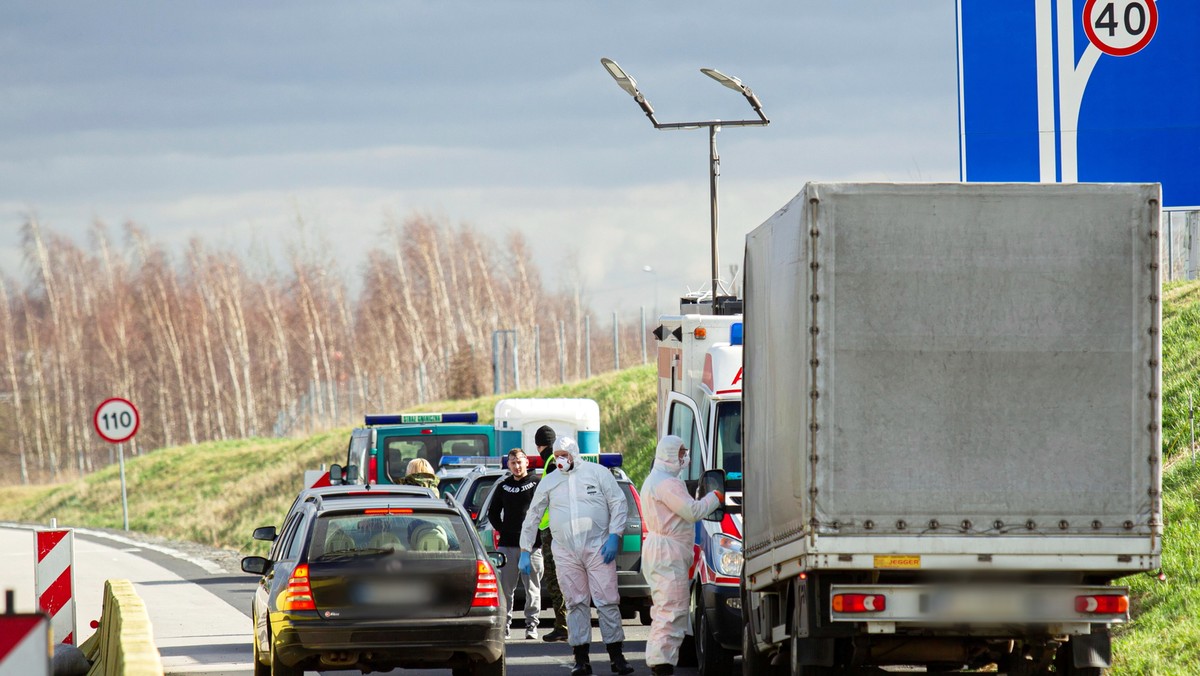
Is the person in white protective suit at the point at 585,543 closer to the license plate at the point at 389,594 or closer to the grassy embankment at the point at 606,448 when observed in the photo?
the license plate at the point at 389,594

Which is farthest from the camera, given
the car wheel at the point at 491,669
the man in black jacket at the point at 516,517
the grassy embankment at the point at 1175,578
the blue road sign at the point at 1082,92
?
the man in black jacket at the point at 516,517

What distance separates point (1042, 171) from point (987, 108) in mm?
644

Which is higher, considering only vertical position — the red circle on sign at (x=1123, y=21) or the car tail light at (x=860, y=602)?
the red circle on sign at (x=1123, y=21)

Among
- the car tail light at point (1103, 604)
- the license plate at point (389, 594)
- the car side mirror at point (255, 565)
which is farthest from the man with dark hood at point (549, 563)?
the car tail light at point (1103, 604)

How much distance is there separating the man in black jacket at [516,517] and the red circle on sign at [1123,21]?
6.28 meters

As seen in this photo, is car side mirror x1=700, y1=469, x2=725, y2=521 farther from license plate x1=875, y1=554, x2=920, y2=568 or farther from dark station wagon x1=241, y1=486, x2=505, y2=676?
license plate x1=875, y1=554, x2=920, y2=568

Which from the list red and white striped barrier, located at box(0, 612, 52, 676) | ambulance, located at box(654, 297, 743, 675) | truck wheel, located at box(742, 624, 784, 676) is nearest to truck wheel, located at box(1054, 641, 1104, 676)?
truck wheel, located at box(742, 624, 784, 676)

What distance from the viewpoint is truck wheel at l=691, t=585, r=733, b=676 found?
11.5 meters

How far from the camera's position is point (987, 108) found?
12.1 meters

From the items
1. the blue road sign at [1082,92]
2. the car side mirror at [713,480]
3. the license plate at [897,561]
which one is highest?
the blue road sign at [1082,92]

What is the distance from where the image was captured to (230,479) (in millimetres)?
56281

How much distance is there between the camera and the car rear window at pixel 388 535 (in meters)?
10.3

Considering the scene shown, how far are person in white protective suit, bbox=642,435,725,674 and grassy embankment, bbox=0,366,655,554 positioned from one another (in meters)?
20.9

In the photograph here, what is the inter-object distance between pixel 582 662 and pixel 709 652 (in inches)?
42.0
